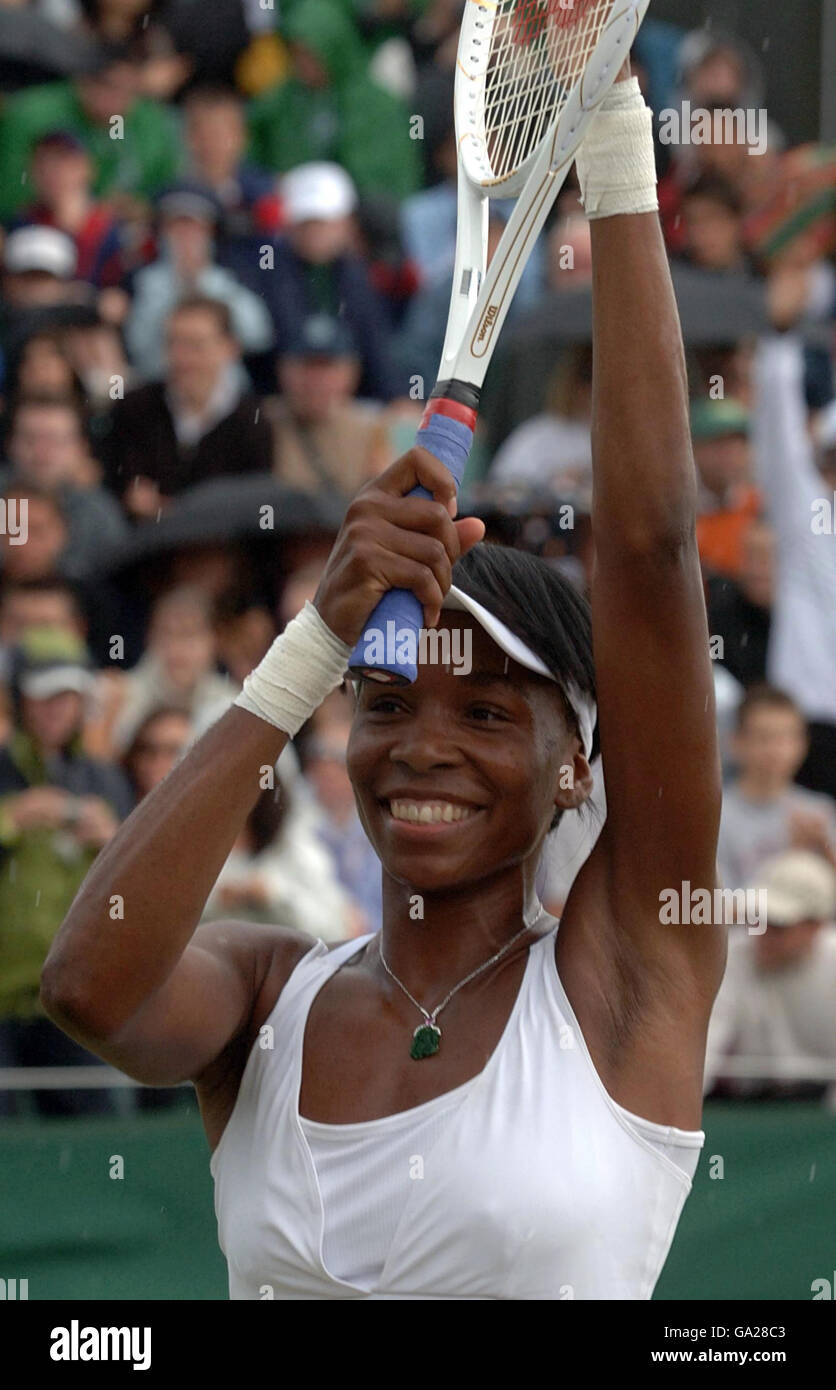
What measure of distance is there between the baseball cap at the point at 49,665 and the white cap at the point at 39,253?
5.26 feet

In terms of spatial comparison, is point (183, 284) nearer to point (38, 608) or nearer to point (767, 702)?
point (38, 608)

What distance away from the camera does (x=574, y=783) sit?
Answer: 2.43 m

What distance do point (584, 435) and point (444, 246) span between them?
3.94 ft

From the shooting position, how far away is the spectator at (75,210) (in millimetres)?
6836

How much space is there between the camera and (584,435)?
6309mm

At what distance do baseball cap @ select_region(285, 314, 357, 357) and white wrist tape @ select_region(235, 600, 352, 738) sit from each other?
4.55m

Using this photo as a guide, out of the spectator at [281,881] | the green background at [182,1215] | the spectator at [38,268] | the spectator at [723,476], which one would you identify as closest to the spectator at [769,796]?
the spectator at [723,476]

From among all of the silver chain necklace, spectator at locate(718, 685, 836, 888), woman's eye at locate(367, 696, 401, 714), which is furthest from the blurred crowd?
woman's eye at locate(367, 696, 401, 714)

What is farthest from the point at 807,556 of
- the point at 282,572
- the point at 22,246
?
the point at 22,246

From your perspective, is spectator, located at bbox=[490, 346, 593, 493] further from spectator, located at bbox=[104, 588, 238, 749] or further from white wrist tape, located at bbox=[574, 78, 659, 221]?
white wrist tape, located at bbox=[574, 78, 659, 221]

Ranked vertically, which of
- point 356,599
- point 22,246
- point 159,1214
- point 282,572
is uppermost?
point 22,246

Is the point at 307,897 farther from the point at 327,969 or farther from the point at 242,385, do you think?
the point at 327,969

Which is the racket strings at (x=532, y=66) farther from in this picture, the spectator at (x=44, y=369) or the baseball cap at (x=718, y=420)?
the spectator at (x=44, y=369)
